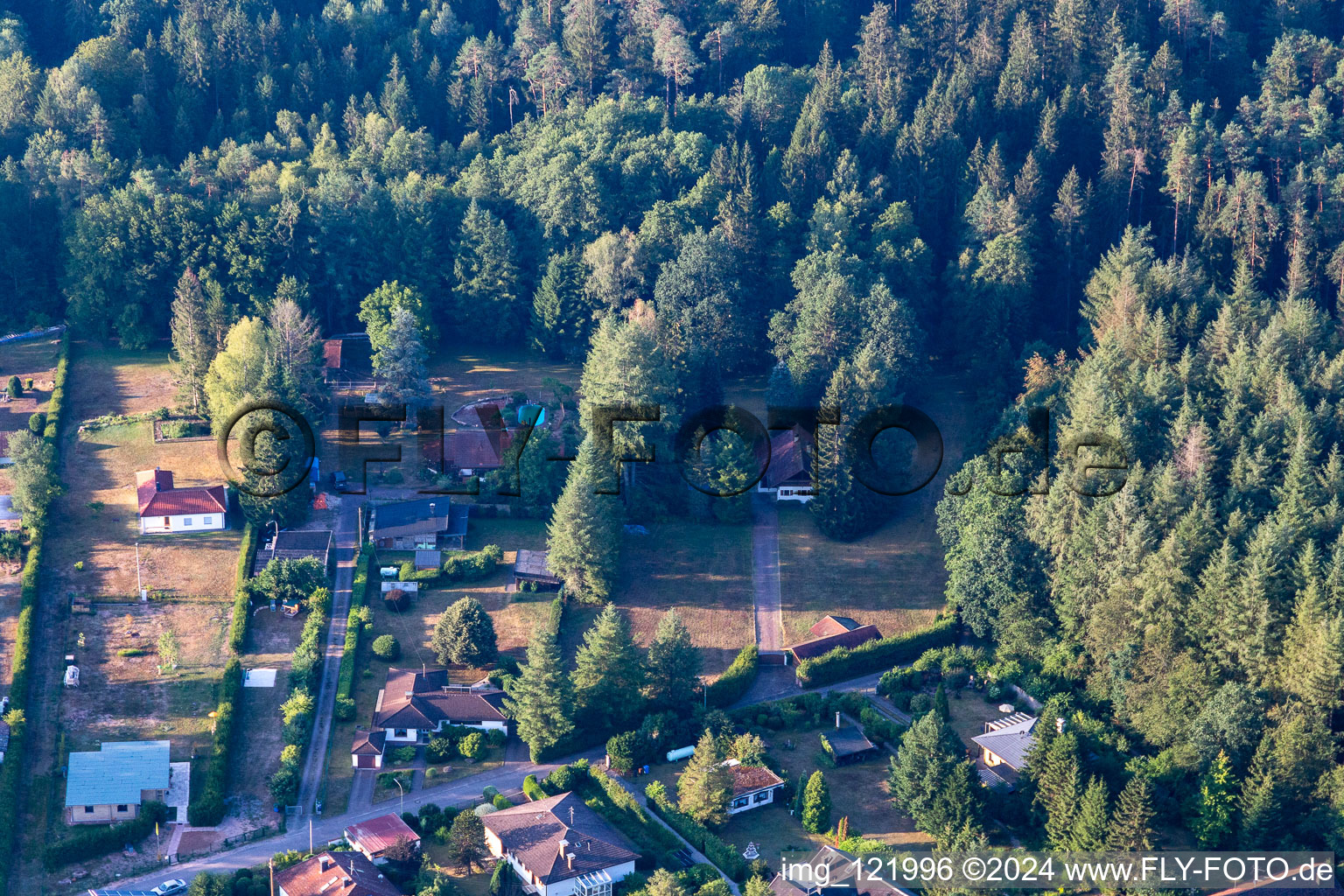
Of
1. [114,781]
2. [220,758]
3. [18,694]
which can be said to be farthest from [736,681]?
[18,694]

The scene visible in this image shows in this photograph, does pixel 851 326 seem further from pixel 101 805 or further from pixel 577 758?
pixel 101 805

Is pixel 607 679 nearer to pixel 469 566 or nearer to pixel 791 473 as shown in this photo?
pixel 469 566

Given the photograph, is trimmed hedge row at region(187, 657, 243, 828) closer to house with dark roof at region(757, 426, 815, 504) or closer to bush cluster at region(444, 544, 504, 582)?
bush cluster at region(444, 544, 504, 582)

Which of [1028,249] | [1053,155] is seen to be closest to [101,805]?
[1028,249]

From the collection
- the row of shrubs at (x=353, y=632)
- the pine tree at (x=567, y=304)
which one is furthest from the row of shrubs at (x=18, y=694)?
the pine tree at (x=567, y=304)

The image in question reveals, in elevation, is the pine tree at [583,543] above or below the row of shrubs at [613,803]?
above

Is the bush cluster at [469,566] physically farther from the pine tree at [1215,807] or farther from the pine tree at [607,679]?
the pine tree at [1215,807]
